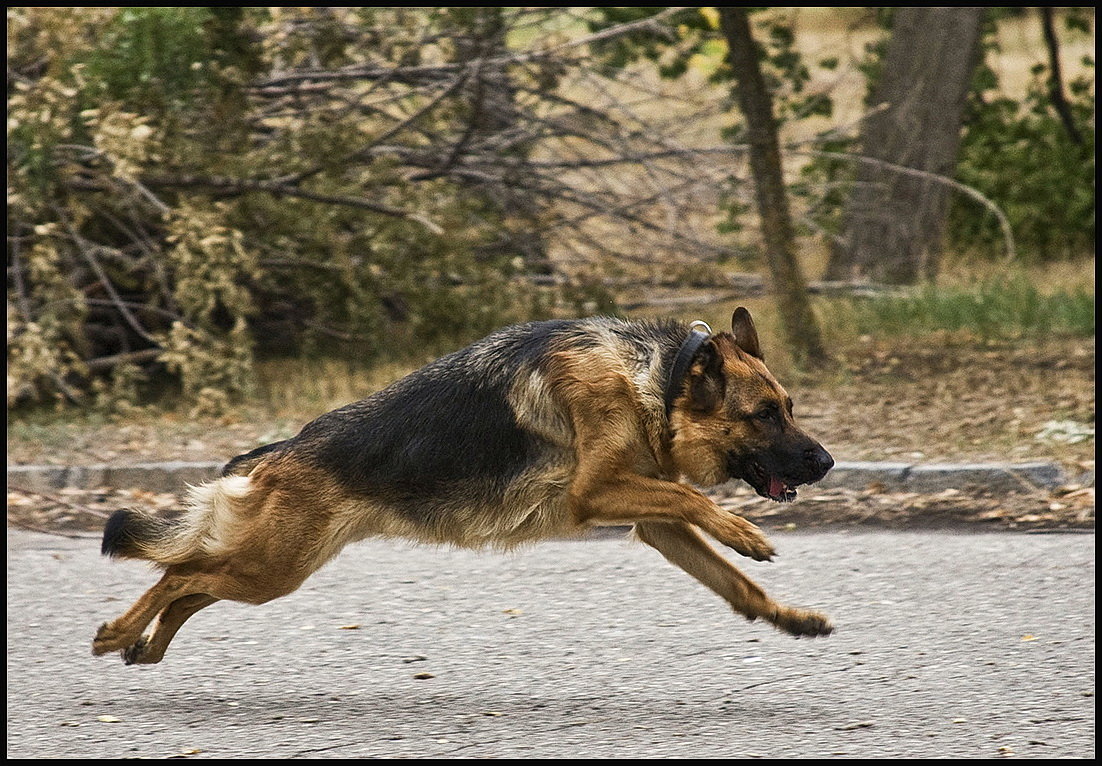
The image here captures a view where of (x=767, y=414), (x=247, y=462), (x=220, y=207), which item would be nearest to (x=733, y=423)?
(x=767, y=414)

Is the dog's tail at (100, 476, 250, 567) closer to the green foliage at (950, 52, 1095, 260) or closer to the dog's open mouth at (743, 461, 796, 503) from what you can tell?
the dog's open mouth at (743, 461, 796, 503)

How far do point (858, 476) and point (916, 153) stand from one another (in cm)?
585

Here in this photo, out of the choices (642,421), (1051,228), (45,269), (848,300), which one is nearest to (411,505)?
(642,421)

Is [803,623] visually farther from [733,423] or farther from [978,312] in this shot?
[978,312]

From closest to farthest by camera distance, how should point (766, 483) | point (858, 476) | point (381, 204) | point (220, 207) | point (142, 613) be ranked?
point (766, 483), point (142, 613), point (858, 476), point (220, 207), point (381, 204)

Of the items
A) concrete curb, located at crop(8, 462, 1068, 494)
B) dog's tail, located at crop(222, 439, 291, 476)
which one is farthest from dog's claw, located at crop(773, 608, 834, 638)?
concrete curb, located at crop(8, 462, 1068, 494)

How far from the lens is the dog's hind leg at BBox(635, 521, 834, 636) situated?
503 centimetres

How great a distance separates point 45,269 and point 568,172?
171 inches

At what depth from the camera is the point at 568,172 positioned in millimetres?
12211

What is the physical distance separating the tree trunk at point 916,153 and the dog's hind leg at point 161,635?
365 inches

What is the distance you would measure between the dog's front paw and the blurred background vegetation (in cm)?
633

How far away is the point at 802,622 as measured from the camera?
16.5ft

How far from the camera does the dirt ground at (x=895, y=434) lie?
26.5ft

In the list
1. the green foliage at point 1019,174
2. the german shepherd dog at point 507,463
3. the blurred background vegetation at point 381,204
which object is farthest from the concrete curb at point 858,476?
the green foliage at point 1019,174
